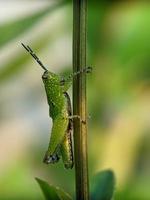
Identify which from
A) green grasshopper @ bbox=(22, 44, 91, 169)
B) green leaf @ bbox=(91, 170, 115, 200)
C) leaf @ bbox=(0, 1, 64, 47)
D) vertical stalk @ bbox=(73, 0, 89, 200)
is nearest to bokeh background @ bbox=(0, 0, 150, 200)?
leaf @ bbox=(0, 1, 64, 47)

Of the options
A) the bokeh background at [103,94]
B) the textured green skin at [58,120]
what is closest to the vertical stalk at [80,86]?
the textured green skin at [58,120]

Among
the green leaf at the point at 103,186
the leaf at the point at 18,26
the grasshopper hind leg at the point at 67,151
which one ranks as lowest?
the green leaf at the point at 103,186

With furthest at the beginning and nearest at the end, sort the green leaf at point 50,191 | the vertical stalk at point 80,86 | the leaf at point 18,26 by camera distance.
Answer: the leaf at point 18,26
the green leaf at point 50,191
the vertical stalk at point 80,86

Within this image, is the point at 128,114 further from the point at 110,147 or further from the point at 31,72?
the point at 31,72

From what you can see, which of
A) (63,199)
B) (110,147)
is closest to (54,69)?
(110,147)

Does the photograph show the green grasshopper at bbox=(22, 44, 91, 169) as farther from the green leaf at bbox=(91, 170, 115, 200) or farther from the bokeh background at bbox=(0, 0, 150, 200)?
the bokeh background at bbox=(0, 0, 150, 200)

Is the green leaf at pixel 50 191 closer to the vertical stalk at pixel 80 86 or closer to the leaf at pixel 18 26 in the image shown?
the vertical stalk at pixel 80 86
